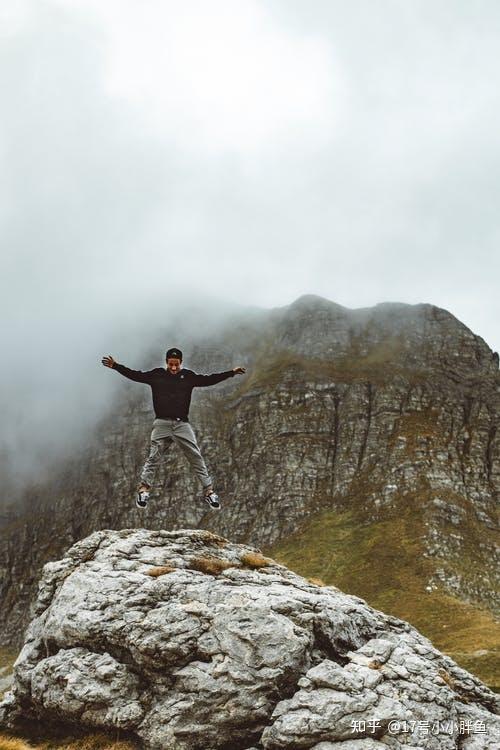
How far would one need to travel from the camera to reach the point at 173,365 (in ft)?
84.5

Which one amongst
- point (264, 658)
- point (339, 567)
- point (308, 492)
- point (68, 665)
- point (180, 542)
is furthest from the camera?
point (308, 492)

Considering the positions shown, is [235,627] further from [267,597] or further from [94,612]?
[94,612]

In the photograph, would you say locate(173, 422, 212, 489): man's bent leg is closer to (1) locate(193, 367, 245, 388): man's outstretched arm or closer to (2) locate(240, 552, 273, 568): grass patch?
(1) locate(193, 367, 245, 388): man's outstretched arm

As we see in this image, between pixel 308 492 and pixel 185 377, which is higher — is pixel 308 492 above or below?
below

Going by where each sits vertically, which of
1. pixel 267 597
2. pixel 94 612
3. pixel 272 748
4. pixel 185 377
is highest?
pixel 185 377

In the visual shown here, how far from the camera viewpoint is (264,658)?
73.7 ft

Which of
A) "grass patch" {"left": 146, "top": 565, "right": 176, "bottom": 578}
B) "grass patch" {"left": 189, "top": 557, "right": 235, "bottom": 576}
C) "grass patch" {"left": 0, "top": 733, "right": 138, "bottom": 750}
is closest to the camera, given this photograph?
"grass patch" {"left": 0, "top": 733, "right": 138, "bottom": 750}

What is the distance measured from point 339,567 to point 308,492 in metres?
43.7

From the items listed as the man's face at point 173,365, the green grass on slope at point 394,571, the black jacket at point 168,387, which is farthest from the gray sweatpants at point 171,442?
the green grass on slope at point 394,571

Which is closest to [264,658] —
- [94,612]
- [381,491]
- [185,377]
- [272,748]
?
[272,748]

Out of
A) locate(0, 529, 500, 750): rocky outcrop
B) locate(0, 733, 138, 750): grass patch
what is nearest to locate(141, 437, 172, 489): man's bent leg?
locate(0, 529, 500, 750): rocky outcrop

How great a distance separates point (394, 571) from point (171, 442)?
5341 inches

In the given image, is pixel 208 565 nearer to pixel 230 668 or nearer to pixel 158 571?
pixel 158 571

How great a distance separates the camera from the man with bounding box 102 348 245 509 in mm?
26078
